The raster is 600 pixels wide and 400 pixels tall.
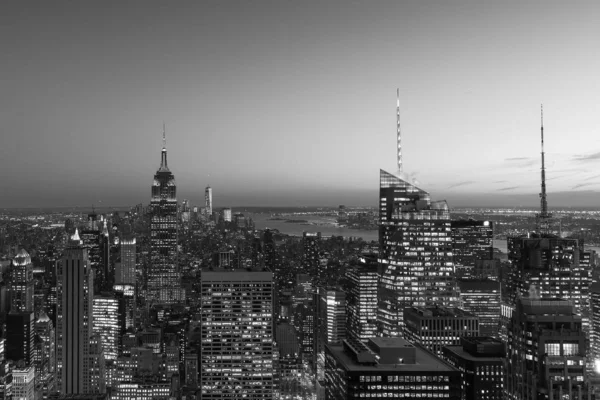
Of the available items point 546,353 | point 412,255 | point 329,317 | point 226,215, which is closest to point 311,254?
point 329,317

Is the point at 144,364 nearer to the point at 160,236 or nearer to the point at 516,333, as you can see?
the point at 160,236

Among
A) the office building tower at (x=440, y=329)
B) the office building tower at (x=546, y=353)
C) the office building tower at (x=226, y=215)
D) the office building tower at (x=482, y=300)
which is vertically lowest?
the office building tower at (x=440, y=329)

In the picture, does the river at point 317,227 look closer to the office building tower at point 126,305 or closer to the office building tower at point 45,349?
the office building tower at point 126,305

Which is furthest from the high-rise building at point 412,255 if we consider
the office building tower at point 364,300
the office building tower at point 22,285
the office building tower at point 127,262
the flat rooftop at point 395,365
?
the office building tower at point 127,262

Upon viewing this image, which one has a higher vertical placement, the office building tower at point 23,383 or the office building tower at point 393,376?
the office building tower at point 393,376

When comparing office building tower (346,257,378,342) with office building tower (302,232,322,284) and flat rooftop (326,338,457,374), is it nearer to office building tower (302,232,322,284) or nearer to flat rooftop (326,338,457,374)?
office building tower (302,232,322,284)

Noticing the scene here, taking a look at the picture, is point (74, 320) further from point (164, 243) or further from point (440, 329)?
point (440, 329)

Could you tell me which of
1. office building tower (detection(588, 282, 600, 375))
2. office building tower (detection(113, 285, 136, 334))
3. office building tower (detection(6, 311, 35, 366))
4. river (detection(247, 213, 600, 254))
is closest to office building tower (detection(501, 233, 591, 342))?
office building tower (detection(588, 282, 600, 375))
